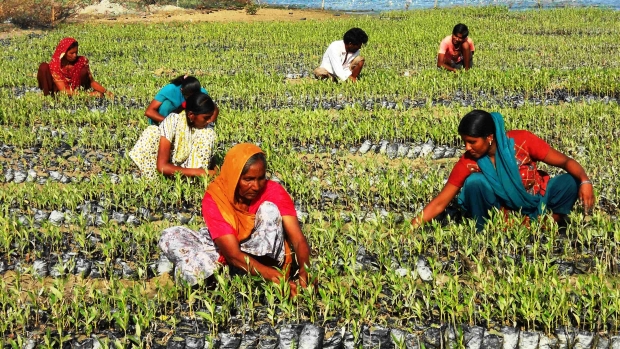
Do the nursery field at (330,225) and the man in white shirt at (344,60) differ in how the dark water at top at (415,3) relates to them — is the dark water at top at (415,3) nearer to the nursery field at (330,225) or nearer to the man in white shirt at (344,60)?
the man in white shirt at (344,60)

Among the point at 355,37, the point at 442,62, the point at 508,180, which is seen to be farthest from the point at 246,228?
the point at 442,62

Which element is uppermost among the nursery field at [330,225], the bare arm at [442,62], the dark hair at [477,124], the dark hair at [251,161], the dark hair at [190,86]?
the bare arm at [442,62]

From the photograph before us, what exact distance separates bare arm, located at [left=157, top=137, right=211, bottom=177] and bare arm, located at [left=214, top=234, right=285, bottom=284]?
6.86ft

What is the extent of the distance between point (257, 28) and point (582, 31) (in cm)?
870

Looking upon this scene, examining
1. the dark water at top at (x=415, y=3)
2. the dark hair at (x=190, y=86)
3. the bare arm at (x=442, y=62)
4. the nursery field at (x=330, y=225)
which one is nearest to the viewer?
the nursery field at (x=330, y=225)

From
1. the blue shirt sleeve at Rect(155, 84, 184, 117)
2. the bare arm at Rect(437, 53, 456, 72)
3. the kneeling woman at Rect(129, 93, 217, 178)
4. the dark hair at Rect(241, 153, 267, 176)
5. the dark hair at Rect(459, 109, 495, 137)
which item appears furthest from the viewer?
the bare arm at Rect(437, 53, 456, 72)

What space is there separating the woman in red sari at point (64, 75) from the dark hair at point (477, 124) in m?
6.97

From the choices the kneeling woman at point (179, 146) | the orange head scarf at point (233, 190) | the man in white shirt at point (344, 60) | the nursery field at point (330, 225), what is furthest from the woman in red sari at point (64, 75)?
the orange head scarf at point (233, 190)

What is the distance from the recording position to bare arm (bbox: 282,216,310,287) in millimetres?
3887

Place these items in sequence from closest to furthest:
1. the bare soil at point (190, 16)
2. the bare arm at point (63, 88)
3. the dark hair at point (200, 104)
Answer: the dark hair at point (200, 104) → the bare arm at point (63, 88) → the bare soil at point (190, 16)

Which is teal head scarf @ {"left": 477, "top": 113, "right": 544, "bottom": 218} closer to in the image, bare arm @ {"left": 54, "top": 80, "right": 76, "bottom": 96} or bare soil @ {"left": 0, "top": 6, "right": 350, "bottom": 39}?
bare arm @ {"left": 54, "top": 80, "right": 76, "bottom": 96}

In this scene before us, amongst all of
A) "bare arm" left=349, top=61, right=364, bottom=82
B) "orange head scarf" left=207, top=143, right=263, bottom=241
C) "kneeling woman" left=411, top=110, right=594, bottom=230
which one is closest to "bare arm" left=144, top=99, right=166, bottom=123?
"orange head scarf" left=207, top=143, right=263, bottom=241

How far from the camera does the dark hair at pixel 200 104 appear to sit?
5.42m

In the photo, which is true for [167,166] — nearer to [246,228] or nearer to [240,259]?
[246,228]
